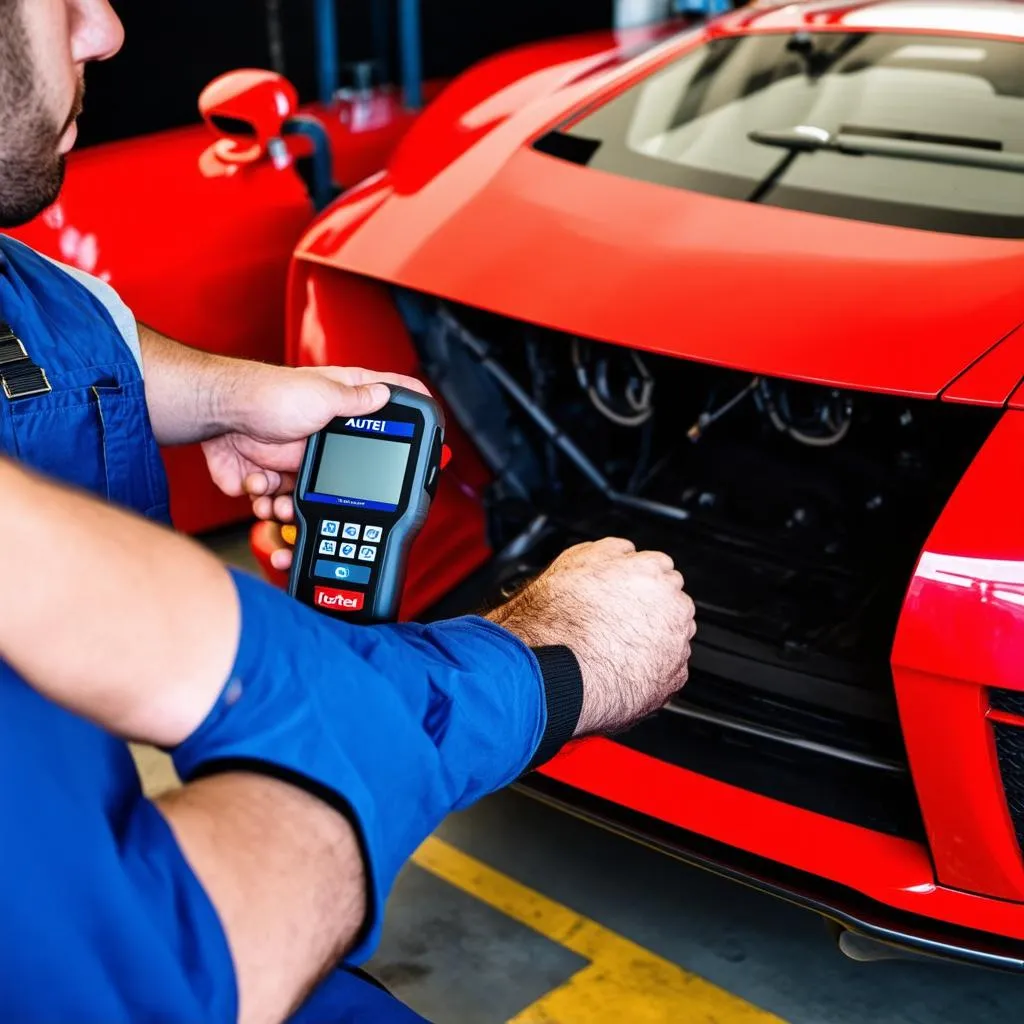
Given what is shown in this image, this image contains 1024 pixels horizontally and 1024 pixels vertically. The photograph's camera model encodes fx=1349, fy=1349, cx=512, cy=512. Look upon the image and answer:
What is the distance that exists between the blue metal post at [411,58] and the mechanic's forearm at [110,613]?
9.18 ft

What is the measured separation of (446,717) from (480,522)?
153cm

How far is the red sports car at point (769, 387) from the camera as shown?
154cm

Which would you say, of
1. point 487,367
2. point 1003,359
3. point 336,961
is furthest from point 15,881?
point 487,367

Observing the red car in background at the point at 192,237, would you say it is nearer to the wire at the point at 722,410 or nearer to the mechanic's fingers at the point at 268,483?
the wire at the point at 722,410

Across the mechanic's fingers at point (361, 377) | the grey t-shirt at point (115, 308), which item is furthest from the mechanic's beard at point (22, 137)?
the mechanic's fingers at point (361, 377)

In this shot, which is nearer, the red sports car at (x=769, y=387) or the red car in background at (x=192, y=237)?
the red sports car at (x=769, y=387)

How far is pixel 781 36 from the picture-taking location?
250cm

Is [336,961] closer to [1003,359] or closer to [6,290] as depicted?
[6,290]

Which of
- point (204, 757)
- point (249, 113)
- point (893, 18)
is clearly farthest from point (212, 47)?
point (204, 757)

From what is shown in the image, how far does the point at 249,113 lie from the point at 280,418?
4.77 ft

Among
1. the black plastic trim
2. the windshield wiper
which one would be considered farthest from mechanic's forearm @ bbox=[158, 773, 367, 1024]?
the windshield wiper

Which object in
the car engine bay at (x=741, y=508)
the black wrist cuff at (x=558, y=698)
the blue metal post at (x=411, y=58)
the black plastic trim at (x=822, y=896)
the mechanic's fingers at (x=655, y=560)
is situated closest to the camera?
the black wrist cuff at (x=558, y=698)

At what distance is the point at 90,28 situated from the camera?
4.00ft

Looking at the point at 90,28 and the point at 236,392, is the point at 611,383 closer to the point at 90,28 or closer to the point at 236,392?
the point at 236,392
